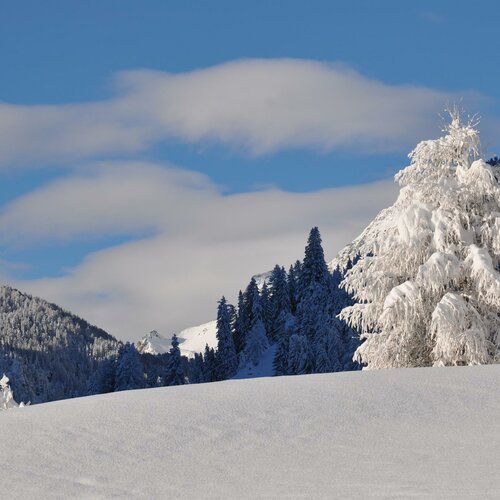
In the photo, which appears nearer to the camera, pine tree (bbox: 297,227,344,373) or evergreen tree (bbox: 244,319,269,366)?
pine tree (bbox: 297,227,344,373)

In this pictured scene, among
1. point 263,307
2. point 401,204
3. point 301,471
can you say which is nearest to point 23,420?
point 301,471

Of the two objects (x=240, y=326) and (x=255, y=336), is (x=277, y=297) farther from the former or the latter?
(x=255, y=336)

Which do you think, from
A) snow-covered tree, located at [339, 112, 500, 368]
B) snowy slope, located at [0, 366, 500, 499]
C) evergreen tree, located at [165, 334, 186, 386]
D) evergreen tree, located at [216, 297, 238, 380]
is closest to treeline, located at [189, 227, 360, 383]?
evergreen tree, located at [216, 297, 238, 380]

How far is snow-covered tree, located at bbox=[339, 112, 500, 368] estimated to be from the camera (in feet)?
80.1

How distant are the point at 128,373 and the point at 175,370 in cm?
457

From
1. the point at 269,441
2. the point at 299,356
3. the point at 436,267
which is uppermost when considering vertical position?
the point at 299,356

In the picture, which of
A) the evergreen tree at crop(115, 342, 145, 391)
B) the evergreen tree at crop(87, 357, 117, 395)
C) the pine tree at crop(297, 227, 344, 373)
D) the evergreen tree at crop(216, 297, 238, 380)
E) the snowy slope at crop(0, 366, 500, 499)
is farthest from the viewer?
the evergreen tree at crop(216, 297, 238, 380)

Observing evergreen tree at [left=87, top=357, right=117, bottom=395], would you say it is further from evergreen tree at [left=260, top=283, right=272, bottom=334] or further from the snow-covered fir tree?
evergreen tree at [left=260, top=283, right=272, bottom=334]

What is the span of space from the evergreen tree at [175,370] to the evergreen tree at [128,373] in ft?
8.81

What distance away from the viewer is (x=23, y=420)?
13.3 m

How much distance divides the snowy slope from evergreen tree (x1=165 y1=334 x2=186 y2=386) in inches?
2797

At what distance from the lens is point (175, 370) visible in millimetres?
86562

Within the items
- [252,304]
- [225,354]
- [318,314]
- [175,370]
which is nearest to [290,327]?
[318,314]

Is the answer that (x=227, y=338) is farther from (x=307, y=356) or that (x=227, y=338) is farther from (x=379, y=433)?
(x=379, y=433)
